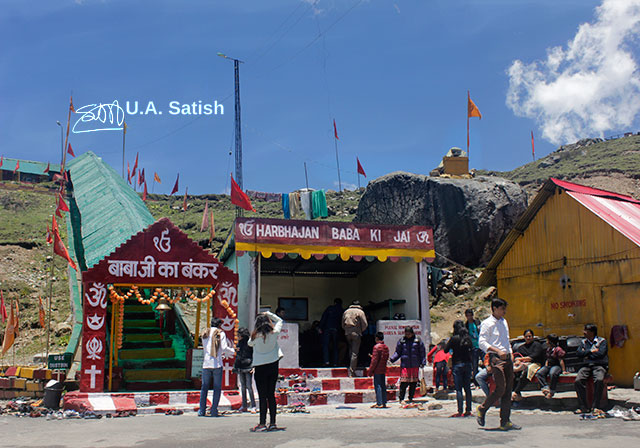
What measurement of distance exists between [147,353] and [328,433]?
34.1 feet

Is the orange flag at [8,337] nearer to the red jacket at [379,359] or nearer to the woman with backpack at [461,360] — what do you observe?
the red jacket at [379,359]

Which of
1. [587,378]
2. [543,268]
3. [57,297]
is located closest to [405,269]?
[543,268]

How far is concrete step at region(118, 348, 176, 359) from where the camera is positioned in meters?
16.6

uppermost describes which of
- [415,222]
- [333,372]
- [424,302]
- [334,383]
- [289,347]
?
[415,222]

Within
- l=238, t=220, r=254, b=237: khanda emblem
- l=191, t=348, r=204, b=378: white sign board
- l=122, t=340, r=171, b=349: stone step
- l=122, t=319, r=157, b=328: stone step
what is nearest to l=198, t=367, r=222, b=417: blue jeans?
l=191, t=348, r=204, b=378: white sign board

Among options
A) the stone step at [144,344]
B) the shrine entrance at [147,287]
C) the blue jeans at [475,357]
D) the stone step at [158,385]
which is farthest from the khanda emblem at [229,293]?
the blue jeans at [475,357]

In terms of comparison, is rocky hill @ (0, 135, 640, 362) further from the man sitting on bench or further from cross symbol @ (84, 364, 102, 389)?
the man sitting on bench

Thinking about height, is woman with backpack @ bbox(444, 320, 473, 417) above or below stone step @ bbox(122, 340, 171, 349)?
below

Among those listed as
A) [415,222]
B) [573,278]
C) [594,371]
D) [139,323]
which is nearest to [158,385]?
[139,323]

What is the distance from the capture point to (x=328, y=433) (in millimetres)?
7680

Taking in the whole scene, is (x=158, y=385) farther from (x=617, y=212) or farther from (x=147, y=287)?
(x=617, y=212)

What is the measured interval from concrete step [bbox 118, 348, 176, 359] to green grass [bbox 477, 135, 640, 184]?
144ft

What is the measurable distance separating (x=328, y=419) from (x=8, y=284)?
1021 inches

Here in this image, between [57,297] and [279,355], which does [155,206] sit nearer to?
[57,297]
